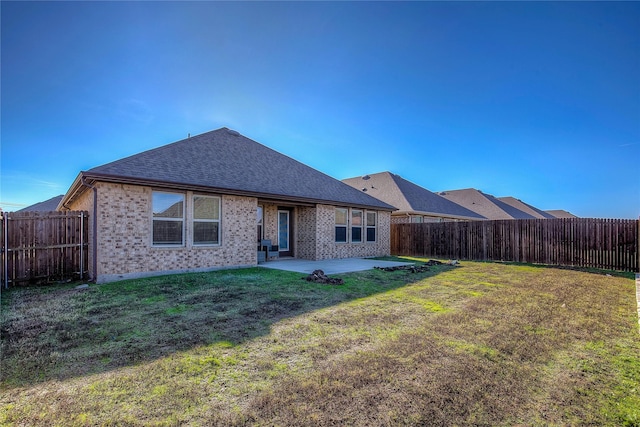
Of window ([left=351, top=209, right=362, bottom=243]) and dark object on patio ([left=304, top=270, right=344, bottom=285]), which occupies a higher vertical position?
window ([left=351, top=209, right=362, bottom=243])

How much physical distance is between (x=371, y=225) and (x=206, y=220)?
9605 millimetres

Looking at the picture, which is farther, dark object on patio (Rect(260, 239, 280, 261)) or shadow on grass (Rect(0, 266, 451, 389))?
dark object on patio (Rect(260, 239, 280, 261))

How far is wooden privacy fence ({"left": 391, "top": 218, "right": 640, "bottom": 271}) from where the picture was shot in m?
11.7

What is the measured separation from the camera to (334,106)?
13.1m

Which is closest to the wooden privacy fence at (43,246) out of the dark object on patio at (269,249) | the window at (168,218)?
the window at (168,218)

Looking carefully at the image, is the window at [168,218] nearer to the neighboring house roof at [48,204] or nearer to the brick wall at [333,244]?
the brick wall at [333,244]

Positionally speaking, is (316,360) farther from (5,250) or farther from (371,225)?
(371,225)

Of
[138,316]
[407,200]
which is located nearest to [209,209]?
[138,316]

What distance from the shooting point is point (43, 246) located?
822 cm

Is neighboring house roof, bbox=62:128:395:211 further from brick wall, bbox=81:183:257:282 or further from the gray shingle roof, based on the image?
the gray shingle roof

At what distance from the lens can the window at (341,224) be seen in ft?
48.8

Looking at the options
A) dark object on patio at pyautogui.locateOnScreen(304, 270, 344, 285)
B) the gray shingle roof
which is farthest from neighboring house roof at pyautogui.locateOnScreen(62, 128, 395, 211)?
the gray shingle roof

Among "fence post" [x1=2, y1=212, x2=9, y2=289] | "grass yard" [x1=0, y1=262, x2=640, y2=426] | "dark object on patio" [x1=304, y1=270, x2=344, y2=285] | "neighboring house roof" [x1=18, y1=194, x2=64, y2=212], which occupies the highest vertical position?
"neighboring house roof" [x1=18, y1=194, x2=64, y2=212]

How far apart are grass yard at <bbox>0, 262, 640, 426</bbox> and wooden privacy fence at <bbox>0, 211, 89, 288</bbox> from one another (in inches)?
73.4
